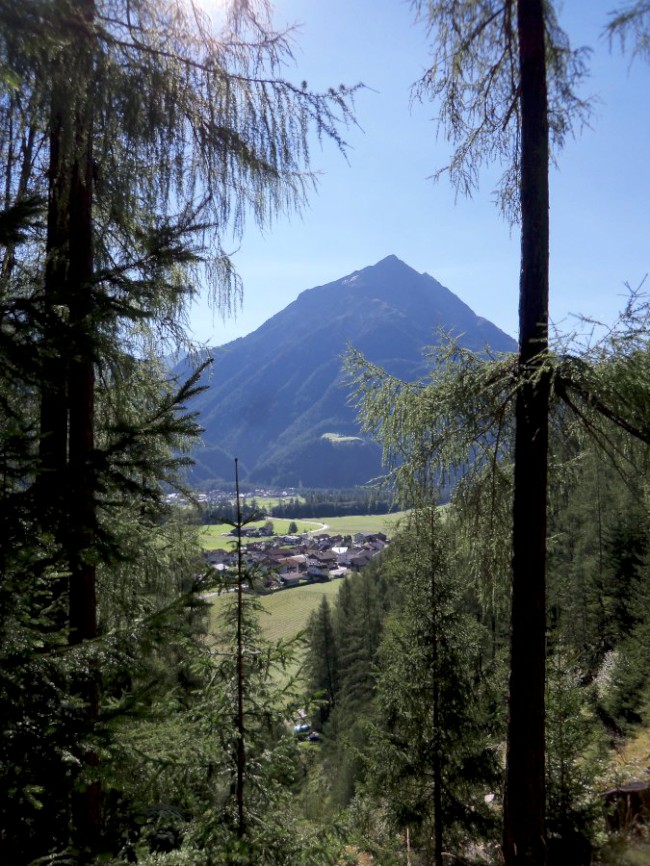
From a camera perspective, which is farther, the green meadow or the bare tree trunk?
the green meadow

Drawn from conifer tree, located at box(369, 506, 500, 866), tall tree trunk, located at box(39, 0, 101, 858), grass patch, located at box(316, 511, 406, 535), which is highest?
tall tree trunk, located at box(39, 0, 101, 858)

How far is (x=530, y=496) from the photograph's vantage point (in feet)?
12.6

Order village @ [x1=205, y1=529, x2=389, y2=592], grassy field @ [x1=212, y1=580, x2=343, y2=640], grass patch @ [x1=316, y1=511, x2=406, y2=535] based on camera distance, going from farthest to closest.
A: grass patch @ [x1=316, y1=511, x2=406, y2=535]
village @ [x1=205, y1=529, x2=389, y2=592]
grassy field @ [x1=212, y1=580, x2=343, y2=640]

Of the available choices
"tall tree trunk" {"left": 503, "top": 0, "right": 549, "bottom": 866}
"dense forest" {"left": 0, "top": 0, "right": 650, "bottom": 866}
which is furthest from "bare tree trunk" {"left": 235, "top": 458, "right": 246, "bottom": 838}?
"tall tree trunk" {"left": 503, "top": 0, "right": 549, "bottom": 866}

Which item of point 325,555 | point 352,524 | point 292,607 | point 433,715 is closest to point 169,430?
point 433,715

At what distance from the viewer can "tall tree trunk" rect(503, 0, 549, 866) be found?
12.3ft

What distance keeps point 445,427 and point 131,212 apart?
2855 millimetres

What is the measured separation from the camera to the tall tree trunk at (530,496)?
3.75 metres

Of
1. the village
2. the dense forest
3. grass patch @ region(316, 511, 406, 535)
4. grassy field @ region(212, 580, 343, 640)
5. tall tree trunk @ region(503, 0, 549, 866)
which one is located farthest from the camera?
grass patch @ region(316, 511, 406, 535)

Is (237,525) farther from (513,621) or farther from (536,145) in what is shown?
(536,145)

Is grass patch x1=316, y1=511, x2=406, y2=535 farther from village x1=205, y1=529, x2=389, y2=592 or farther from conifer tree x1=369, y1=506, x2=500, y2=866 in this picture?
conifer tree x1=369, y1=506, x2=500, y2=866

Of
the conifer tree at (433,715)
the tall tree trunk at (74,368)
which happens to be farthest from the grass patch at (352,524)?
the tall tree trunk at (74,368)

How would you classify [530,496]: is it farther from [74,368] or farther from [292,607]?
[292,607]

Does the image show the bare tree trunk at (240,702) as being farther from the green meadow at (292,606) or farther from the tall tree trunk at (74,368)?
the green meadow at (292,606)
